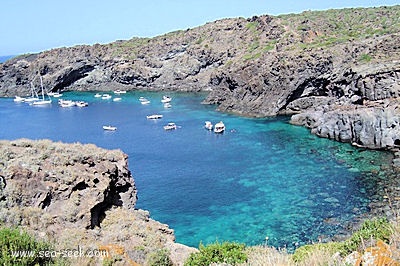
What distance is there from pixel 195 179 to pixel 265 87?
4351 cm

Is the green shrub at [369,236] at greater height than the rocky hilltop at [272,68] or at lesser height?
lesser

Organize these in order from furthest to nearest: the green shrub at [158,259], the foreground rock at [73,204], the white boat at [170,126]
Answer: the white boat at [170,126] → the foreground rock at [73,204] → the green shrub at [158,259]

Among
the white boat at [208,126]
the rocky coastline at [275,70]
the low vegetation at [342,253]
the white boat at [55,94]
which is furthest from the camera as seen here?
the white boat at [55,94]

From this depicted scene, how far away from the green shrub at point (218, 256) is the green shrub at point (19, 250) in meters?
5.99

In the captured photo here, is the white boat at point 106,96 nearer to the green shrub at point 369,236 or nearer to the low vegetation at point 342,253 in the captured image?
the low vegetation at point 342,253

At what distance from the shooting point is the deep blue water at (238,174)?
35531 millimetres

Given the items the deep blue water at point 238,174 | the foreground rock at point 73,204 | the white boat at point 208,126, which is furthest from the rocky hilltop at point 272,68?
the foreground rock at point 73,204

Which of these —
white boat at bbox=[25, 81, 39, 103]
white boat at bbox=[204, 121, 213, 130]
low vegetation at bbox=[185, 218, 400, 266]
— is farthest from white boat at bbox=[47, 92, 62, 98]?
low vegetation at bbox=[185, 218, 400, 266]

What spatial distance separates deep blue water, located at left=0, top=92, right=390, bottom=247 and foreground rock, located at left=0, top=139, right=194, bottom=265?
10036 mm

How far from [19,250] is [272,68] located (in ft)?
261

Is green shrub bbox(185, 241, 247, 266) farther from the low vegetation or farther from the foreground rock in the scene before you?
the foreground rock

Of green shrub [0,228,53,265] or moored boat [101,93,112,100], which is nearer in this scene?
green shrub [0,228,53,265]

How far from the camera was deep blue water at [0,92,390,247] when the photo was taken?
117ft

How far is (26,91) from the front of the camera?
134875 millimetres
